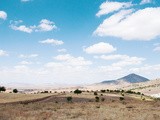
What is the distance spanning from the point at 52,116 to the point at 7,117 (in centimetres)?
431

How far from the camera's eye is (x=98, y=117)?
95.2ft

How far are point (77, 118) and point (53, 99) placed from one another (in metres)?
23.5

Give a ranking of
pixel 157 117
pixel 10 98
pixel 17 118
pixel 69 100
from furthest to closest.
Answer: pixel 10 98 → pixel 69 100 → pixel 157 117 → pixel 17 118

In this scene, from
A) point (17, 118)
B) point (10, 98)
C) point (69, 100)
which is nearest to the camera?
point (17, 118)

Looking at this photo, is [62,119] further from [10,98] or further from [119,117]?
[10,98]

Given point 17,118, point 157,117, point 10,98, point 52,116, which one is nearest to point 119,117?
point 157,117

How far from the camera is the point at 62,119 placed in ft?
92.0

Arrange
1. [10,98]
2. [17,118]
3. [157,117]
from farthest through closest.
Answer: [10,98], [157,117], [17,118]

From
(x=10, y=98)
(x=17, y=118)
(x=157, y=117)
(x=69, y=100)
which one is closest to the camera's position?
(x=17, y=118)

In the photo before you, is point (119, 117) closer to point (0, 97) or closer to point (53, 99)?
point (53, 99)

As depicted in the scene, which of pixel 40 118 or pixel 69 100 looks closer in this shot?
pixel 40 118

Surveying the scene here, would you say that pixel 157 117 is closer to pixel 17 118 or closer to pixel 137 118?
pixel 137 118

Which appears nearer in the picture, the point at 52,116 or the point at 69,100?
the point at 52,116

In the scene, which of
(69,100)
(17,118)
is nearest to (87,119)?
(17,118)
